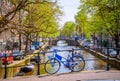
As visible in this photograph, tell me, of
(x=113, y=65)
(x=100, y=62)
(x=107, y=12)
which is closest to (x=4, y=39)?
(x=100, y=62)

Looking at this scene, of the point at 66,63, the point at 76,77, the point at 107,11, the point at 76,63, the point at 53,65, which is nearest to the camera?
the point at 76,77

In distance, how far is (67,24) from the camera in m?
144

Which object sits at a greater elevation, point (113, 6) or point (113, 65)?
point (113, 6)

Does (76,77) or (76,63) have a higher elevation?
(76,63)

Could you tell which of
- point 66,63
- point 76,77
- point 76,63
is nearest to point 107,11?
point 66,63

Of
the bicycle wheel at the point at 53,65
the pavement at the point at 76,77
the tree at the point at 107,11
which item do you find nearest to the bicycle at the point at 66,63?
the bicycle wheel at the point at 53,65

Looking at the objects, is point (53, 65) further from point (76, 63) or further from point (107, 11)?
point (107, 11)

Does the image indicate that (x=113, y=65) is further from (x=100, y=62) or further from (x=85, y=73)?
(x=85, y=73)

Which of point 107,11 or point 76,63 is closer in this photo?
point 76,63

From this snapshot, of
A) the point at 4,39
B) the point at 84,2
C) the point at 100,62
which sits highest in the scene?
the point at 84,2

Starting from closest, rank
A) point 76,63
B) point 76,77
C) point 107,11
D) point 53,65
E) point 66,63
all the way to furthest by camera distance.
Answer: point 76,77 → point 53,65 → point 76,63 → point 66,63 → point 107,11

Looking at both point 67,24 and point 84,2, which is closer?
point 84,2

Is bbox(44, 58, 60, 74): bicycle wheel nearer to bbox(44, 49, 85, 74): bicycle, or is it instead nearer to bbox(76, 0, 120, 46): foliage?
bbox(44, 49, 85, 74): bicycle

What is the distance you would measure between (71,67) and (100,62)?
27412 mm
